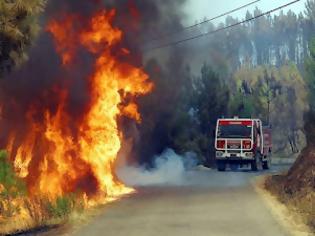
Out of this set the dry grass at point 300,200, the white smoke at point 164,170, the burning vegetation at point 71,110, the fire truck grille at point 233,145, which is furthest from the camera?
the fire truck grille at point 233,145

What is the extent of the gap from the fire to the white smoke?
7.31 m

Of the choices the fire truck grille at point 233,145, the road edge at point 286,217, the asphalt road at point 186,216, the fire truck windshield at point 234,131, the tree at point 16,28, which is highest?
the tree at point 16,28

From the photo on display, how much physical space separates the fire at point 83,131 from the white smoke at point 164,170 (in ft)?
24.0

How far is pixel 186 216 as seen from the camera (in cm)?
1405

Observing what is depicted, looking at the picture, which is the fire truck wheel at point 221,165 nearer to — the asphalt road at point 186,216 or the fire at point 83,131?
the fire at point 83,131

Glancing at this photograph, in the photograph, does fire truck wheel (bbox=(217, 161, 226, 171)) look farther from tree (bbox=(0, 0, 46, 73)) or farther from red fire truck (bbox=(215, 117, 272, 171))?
tree (bbox=(0, 0, 46, 73))

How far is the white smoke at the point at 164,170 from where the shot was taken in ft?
100

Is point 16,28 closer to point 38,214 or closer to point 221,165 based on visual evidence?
point 38,214

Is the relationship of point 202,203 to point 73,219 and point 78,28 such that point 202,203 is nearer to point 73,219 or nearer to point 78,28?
point 73,219

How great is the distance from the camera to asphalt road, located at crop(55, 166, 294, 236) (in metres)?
11.8

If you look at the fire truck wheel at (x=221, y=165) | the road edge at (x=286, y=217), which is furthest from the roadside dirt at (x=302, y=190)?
the fire truck wheel at (x=221, y=165)

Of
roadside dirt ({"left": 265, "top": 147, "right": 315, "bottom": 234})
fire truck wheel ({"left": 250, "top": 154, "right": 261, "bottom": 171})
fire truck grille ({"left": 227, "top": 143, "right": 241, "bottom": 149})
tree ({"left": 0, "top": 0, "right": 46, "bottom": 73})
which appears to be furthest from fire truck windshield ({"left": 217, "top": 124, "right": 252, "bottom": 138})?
tree ({"left": 0, "top": 0, "right": 46, "bottom": 73})

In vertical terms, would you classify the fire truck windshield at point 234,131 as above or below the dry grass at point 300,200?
above

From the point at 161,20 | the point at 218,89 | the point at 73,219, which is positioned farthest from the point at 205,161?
the point at 73,219
